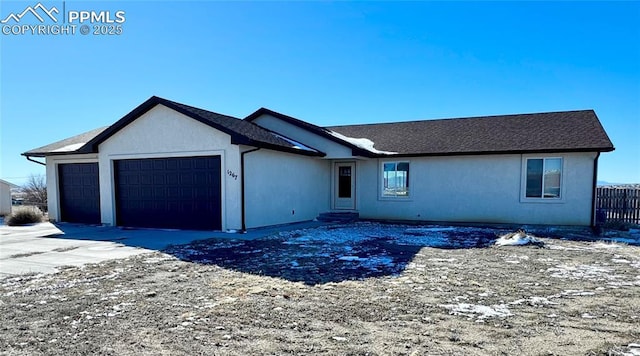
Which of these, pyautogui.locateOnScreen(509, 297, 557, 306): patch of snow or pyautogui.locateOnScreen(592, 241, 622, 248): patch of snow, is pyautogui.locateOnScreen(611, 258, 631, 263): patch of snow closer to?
pyautogui.locateOnScreen(592, 241, 622, 248): patch of snow

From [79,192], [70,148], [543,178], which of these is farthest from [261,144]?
[543,178]

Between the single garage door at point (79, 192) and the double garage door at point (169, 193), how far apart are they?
148 cm

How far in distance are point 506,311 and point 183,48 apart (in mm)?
12552

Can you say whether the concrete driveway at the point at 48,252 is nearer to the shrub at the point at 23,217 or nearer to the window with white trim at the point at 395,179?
the shrub at the point at 23,217

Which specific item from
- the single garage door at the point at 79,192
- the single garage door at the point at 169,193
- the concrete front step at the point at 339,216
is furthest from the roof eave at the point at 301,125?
the single garage door at the point at 79,192

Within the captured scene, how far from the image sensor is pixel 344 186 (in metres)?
15.7

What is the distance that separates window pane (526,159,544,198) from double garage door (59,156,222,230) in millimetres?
10666

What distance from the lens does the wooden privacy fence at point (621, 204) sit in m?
13.6

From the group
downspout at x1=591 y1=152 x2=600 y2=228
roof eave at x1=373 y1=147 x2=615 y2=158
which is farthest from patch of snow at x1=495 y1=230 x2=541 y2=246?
downspout at x1=591 y1=152 x2=600 y2=228

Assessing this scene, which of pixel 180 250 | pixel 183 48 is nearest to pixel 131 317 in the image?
pixel 180 250

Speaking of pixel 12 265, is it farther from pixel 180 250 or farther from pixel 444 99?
pixel 444 99

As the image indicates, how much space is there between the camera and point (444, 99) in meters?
19.9

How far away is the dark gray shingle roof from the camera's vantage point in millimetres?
12320

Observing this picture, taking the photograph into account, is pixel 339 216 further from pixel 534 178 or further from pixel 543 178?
pixel 543 178
